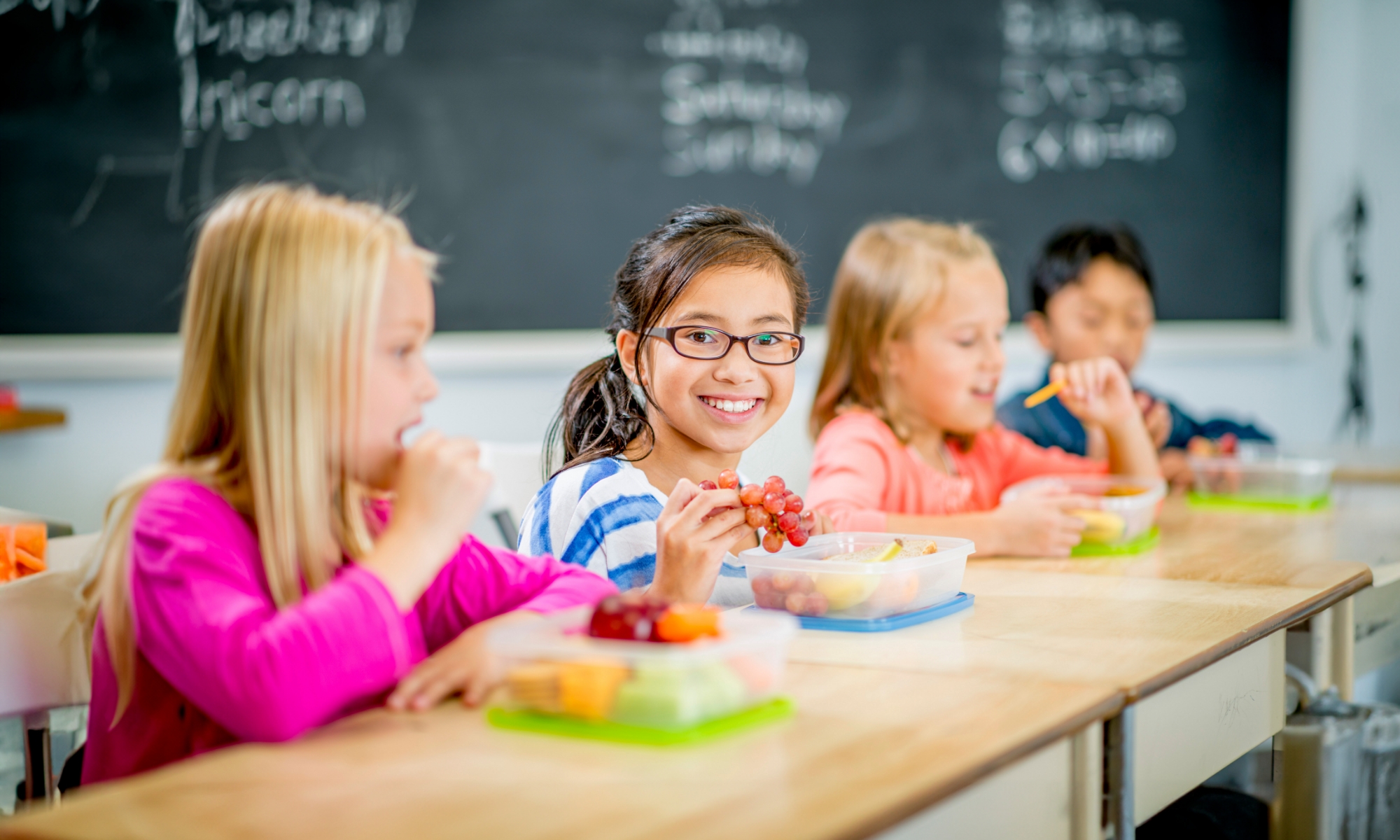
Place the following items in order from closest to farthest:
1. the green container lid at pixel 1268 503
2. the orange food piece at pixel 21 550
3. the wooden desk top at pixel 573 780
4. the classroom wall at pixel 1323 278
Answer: the wooden desk top at pixel 573 780
the orange food piece at pixel 21 550
the green container lid at pixel 1268 503
the classroom wall at pixel 1323 278

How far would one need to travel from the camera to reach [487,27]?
2.94 m

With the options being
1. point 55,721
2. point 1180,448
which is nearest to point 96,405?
point 55,721

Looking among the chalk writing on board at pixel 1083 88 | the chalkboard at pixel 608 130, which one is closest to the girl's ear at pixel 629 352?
the chalkboard at pixel 608 130

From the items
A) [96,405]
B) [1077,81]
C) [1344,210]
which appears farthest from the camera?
[1344,210]

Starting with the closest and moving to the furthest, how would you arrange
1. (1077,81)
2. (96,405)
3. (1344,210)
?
(96,405) → (1077,81) → (1344,210)

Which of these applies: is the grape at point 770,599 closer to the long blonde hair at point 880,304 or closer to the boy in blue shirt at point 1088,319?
the long blonde hair at point 880,304

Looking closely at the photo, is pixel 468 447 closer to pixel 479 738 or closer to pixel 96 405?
pixel 479 738

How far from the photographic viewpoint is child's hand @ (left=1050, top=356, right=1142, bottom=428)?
213 cm

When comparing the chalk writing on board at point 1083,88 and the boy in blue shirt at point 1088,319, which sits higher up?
the chalk writing on board at point 1083,88

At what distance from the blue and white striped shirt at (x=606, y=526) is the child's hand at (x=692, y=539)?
147 millimetres

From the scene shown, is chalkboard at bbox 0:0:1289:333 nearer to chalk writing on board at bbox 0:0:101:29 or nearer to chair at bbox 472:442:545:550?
chalk writing on board at bbox 0:0:101:29

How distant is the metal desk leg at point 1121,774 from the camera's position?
102 centimetres

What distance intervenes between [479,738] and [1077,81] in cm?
337

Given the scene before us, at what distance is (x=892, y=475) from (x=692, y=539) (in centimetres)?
79
